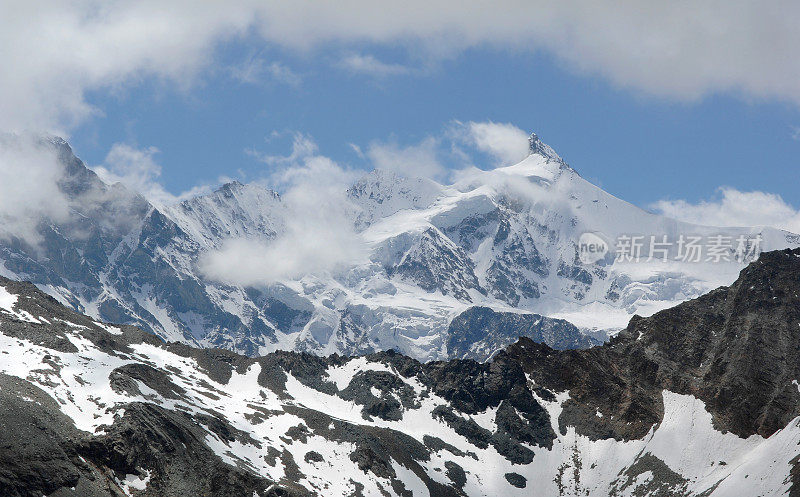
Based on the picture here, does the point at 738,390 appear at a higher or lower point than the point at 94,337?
lower

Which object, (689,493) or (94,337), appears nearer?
(689,493)

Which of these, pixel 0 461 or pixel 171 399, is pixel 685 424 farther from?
pixel 0 461

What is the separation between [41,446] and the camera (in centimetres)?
12588

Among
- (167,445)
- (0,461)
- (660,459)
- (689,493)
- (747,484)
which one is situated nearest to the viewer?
(0,461)

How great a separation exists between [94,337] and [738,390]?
13825 cm

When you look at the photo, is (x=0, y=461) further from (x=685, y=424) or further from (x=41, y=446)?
(x=685, y=424)

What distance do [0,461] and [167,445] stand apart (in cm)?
3198

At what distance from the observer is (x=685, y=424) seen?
19562 centimetres

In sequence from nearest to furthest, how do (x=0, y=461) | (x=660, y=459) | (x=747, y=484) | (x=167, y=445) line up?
(x=0, y=461) < (x=167, y=445) < (x=747, y=484) < (x=660, y=459)

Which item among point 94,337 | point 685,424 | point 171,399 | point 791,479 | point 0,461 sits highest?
point 94,337

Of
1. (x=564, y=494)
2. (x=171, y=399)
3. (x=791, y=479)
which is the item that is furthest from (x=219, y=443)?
(x=791, y=479)

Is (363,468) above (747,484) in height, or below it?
above

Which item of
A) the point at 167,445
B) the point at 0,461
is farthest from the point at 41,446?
the point at 167,445

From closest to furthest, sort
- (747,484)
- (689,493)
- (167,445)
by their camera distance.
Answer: (167,445), (747,484), (689,493)
